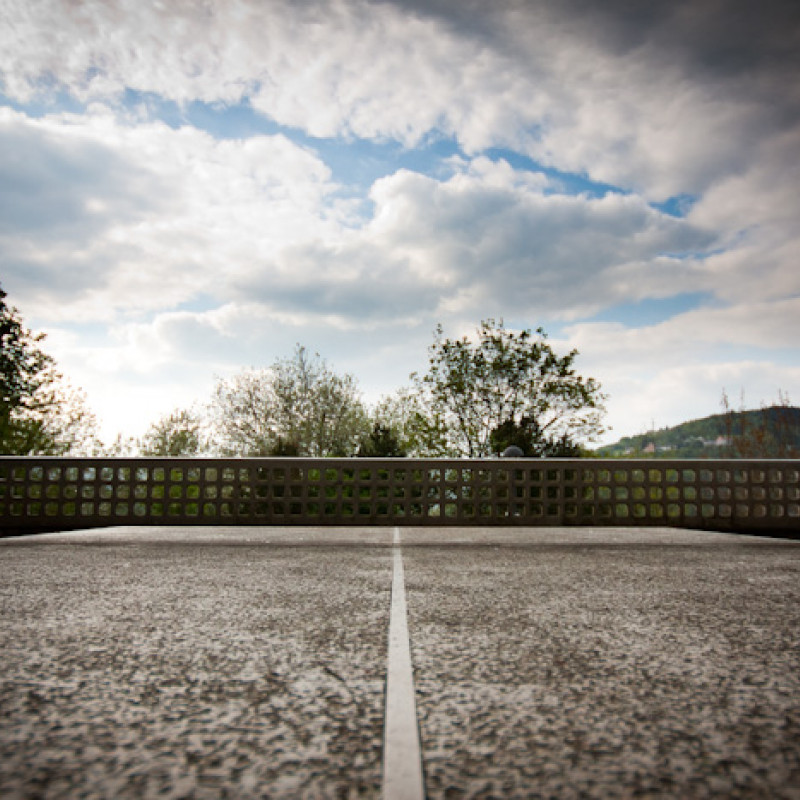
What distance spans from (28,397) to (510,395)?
2220 cm

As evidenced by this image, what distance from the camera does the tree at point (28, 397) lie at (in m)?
27.0

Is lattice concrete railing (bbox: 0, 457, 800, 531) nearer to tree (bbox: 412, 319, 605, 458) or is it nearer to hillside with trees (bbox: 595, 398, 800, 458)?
hillside with trees (bbox: 595, 398, 800, 458)

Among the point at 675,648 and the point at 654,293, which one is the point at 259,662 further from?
the point at 654,293

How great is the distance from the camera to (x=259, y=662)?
225cm

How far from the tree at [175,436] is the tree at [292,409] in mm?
2257

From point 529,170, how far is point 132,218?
1047cm

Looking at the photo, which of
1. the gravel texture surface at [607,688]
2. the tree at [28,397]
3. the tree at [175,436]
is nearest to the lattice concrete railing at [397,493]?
the gravel texture surface at [607,688]

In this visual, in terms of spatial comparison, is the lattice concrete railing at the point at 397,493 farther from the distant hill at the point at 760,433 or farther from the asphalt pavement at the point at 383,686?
the distant hill at the point at 760,433

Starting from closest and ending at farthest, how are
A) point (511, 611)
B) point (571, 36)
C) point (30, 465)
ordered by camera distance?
point (511, 611) → point (571, 36) → point (30, 465)

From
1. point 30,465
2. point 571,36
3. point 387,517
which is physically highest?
point 571,36

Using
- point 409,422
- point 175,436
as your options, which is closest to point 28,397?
point 175,436

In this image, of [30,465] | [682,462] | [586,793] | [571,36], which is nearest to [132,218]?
[30,465]

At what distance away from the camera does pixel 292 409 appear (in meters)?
32.2

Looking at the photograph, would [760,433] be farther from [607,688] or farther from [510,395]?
[607,688]
